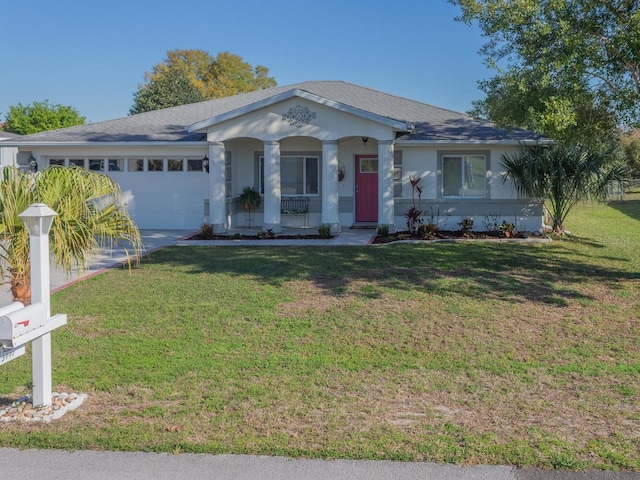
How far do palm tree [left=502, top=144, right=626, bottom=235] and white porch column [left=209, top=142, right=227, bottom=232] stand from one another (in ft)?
26.5

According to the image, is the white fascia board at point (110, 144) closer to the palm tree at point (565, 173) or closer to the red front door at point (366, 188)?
the red front door at point (366, 188)

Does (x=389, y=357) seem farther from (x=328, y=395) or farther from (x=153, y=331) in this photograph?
(x=153, y=331)

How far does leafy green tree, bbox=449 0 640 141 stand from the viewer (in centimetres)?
1027

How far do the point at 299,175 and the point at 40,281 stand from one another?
50.8 feet

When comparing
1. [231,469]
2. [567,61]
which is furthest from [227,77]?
[231,469]

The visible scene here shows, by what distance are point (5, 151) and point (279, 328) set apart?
16538mm

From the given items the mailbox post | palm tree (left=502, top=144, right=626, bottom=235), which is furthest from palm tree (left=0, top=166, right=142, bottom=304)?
palm tree (left=502, top=144, right=626, bottom=235)

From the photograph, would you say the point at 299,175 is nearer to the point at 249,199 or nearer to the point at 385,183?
the point at 249,199

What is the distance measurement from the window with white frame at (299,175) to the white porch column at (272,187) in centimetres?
214

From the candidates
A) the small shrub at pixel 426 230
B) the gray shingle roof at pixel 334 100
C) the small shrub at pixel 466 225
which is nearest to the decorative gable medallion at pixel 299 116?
the gray shingle roof at pixel 334 100

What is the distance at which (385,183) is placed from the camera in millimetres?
18391

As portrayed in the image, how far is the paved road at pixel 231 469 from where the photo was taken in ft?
15.3

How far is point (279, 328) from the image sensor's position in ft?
29.0

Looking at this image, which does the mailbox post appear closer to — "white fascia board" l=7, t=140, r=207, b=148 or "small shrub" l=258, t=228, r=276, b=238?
"small shrub" l=258, t=228, r=276, b=238
